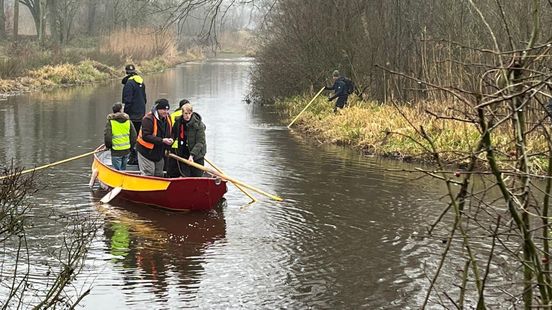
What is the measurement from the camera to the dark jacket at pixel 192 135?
38.9 ft

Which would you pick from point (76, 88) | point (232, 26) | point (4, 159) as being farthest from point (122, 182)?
point (232, 26)

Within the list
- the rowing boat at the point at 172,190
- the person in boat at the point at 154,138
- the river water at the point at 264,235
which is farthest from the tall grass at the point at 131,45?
the rowing boat at the point at 172,190

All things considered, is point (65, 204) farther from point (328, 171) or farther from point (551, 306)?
point (551, 306)

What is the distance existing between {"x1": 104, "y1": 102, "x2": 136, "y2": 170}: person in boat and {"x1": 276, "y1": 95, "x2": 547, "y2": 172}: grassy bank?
15.9 feet

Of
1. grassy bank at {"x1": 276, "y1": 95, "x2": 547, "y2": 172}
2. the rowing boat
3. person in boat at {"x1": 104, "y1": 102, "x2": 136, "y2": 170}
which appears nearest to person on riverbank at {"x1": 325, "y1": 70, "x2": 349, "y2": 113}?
grassy bank at {"x1": 276, "y1": 95, "x2": 547, "y2": 172}

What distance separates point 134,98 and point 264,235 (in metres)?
5.97

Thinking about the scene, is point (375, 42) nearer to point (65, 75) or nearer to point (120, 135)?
point (120, 135)

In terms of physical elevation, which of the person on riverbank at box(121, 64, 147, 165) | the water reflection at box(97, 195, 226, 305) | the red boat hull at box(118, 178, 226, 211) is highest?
the person on riverbank at box(121, 64, 147, 165)

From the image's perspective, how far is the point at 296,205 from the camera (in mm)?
12617

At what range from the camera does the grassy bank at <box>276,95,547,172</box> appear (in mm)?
16297

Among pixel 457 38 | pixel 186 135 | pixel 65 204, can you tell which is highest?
pixel 457 38

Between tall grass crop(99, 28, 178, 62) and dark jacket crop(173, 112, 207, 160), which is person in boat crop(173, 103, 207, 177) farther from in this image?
tall grass crop(99, 28, 178, 62)

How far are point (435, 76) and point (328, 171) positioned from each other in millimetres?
4768

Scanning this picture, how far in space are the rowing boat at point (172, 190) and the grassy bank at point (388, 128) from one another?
4123 mm
